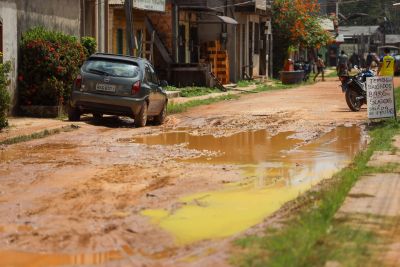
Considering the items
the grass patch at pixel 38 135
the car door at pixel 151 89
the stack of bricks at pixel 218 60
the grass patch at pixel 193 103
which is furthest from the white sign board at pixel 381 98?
the stack of bricks at pixel 218 60

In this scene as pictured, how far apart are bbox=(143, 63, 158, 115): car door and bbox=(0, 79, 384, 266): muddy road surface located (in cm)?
75

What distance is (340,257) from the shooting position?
20.1 feet

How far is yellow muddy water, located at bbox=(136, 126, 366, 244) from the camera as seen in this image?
25.7 feet

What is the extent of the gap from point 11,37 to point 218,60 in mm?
20952

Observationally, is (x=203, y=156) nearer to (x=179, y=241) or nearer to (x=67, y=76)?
(x=179, y=241)

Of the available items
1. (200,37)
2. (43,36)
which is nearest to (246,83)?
(200,37)

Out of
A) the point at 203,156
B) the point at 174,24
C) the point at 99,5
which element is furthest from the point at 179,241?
the point at 174,24

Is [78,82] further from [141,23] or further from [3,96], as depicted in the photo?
[141,23]

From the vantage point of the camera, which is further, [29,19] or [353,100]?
[353,100]

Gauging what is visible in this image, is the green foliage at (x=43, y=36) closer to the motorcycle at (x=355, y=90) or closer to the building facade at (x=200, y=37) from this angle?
the building facade at (x=200, y=37)

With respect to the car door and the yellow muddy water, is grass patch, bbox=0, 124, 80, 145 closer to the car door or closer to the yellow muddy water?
the yellow muddy water

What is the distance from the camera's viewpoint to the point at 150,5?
30078mm

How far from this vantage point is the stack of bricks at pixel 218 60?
129 feet

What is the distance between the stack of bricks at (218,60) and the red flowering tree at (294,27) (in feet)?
39.2
